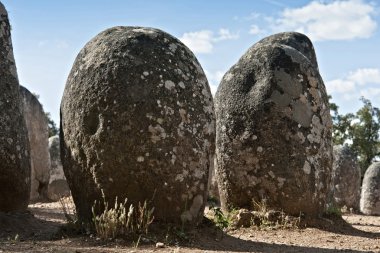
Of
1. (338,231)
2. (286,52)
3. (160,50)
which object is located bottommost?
(338,231)

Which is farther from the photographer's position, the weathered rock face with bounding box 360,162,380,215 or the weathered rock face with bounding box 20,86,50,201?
the weathered rock face with bounding box 360,162,380,215

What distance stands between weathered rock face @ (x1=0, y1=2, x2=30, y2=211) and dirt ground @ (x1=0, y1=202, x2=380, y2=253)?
0.26 metres

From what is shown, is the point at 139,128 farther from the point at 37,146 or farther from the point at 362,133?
the point at 362,133

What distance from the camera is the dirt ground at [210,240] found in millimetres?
5918

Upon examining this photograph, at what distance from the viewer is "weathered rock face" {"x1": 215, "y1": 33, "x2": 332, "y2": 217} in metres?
9.05

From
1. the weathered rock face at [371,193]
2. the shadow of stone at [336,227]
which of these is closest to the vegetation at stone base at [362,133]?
the weathered rock face at [371,193]

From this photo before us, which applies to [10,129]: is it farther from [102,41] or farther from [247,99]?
[247,99]

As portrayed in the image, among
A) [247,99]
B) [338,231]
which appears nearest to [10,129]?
[247,99]

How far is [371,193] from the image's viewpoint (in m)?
20.3

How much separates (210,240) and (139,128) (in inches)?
58.9

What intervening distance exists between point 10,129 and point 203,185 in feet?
8.97

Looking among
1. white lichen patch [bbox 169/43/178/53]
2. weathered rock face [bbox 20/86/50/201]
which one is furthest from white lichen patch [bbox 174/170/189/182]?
weathered rock face [bbox 20/86/50/201]

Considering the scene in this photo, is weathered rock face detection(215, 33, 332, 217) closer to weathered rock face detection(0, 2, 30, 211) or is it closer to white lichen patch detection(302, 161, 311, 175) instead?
white lichen patch detection(302, 161, 311, 175)

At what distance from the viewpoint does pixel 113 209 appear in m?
6.30
